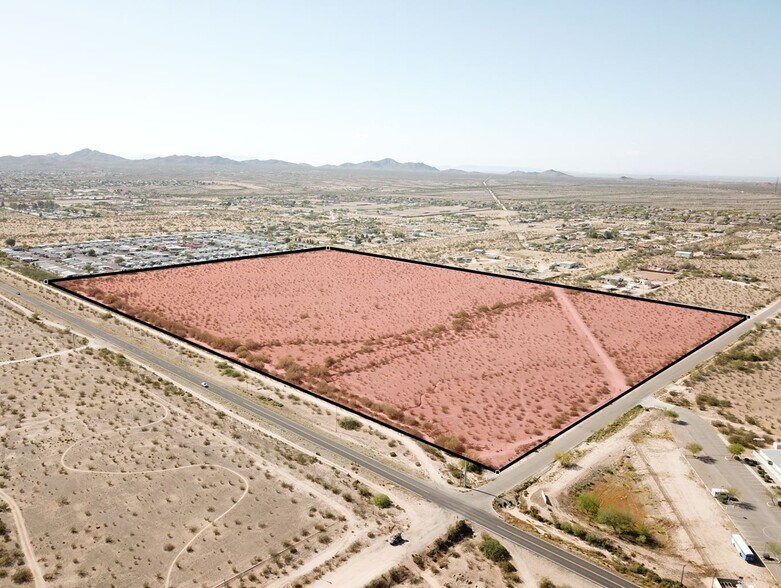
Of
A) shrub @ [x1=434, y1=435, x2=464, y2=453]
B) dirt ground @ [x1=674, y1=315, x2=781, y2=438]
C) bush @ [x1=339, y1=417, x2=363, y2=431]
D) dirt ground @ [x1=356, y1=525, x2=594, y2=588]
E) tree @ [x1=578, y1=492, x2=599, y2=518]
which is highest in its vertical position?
dirt ground @ [x1=674, y1=315, x2=781, y2=438]

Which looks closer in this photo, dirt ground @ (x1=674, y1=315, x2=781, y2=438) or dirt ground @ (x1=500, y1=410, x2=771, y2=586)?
dirt ground @ (x1=500, y1=410, x2=771, y2=586)

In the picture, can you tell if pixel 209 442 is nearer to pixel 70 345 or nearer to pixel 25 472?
pixel 25 472

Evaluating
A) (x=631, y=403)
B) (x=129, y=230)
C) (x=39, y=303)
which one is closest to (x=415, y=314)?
(x=631, y=403)

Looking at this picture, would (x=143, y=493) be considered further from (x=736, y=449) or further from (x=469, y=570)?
(x=736, y=449)

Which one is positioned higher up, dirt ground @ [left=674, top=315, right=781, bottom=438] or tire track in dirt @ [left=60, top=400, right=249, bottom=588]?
dirt ground @ [left=674, top=315, right=781, bottom=438]

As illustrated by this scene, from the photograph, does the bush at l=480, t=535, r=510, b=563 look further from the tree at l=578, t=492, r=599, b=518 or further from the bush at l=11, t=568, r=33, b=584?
the bush at l=11, t=568, r=33, b=584

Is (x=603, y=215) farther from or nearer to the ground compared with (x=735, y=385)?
farther from the ground

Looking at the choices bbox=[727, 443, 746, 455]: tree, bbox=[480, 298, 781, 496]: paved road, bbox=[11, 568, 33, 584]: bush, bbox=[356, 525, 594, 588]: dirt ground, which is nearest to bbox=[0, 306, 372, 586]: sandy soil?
bbox=[11, 568, 33, 584]: bush
